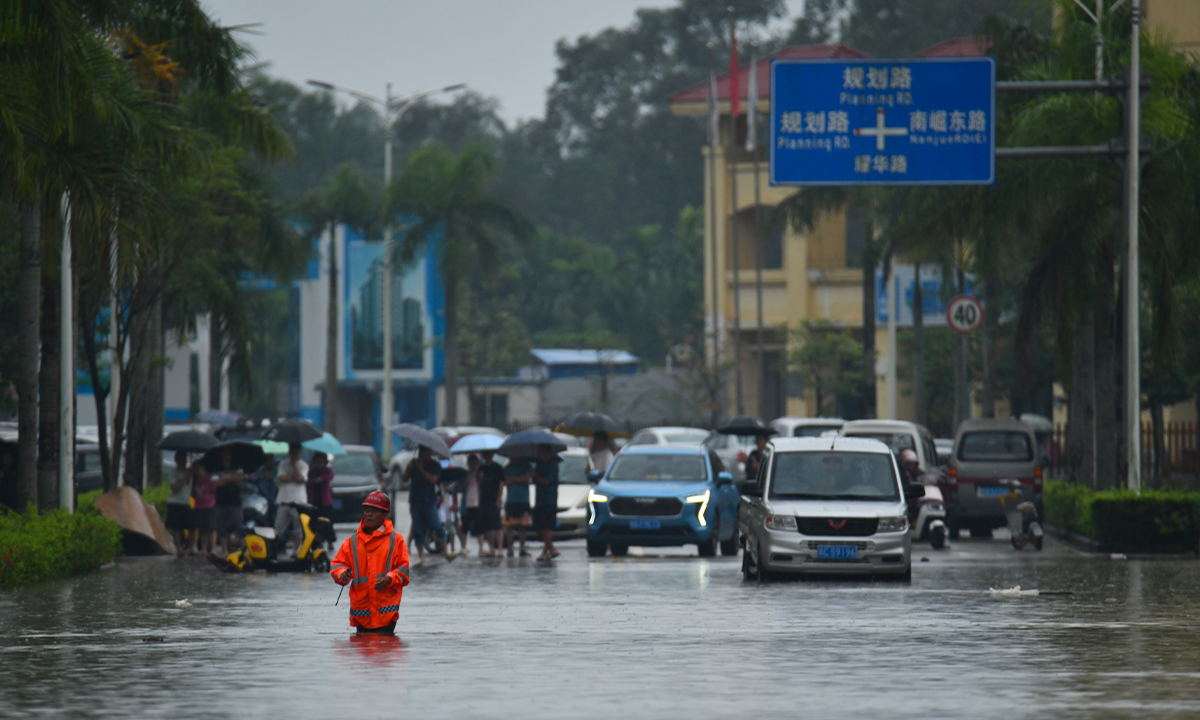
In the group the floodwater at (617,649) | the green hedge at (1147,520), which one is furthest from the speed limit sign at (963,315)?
the floodwater at (617,649)

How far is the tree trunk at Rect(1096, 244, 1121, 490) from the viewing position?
27328mm

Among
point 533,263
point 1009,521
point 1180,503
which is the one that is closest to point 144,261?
point 1009,521

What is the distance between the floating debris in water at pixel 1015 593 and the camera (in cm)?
1666

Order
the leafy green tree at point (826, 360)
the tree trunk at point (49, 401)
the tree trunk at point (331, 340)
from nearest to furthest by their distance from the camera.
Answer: the tree trunk at point (49, 401) < the leafy green tree at point (826, 360) < the tree trunk at point (331, 340)

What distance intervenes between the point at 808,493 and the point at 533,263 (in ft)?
235

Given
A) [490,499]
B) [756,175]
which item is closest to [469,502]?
[490,499]

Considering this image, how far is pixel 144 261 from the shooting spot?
24.7 m

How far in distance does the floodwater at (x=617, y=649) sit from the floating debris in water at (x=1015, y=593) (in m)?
0.15

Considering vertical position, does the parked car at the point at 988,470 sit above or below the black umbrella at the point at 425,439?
below

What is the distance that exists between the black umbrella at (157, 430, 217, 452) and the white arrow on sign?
10.8 metres

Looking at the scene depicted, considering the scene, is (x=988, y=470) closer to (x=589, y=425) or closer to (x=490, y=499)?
(x=589, y=425)

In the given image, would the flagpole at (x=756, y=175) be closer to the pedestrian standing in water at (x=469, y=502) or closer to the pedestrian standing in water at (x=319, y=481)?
the pedestrian standing in water at (x=469, y=502)

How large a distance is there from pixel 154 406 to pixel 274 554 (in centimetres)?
Answer: 1192

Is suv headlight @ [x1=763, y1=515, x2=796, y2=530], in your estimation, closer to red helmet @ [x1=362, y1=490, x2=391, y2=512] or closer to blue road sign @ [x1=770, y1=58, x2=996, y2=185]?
blue road sign @ [x1=770, y1=58, x2=996, y2=185]
